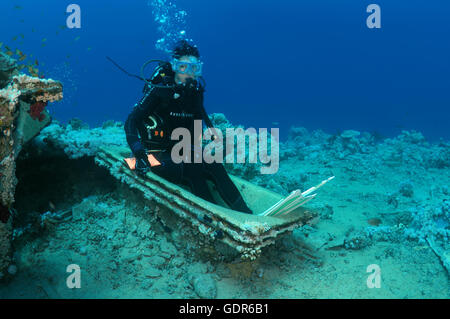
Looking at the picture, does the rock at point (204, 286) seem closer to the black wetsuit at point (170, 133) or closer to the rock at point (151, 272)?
the rock at point (151, 272)

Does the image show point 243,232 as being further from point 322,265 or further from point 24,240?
point 24,240

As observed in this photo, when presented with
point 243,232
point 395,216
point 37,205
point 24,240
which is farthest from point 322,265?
point 37,205

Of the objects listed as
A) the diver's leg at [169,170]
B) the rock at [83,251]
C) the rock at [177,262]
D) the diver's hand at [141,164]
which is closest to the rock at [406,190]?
the diver's leg at [169,170]

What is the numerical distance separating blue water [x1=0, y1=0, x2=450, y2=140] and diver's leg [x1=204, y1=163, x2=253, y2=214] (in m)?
81.6

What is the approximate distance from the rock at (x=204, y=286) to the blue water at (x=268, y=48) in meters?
83.1

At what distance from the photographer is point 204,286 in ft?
9.27

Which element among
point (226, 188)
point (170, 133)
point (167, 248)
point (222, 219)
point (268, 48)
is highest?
point (268, 48)

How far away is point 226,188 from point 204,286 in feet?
5.09

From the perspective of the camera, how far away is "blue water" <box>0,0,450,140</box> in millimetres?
86500

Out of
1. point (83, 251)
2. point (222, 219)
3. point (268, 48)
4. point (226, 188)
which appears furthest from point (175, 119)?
point (268, 48)

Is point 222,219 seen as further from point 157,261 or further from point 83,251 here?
point 83,251

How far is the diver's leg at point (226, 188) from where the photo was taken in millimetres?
3934

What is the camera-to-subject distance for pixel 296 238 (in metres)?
3.93

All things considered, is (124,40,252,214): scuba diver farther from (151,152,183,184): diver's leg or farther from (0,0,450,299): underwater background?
(0,0,450,299): underwater background
